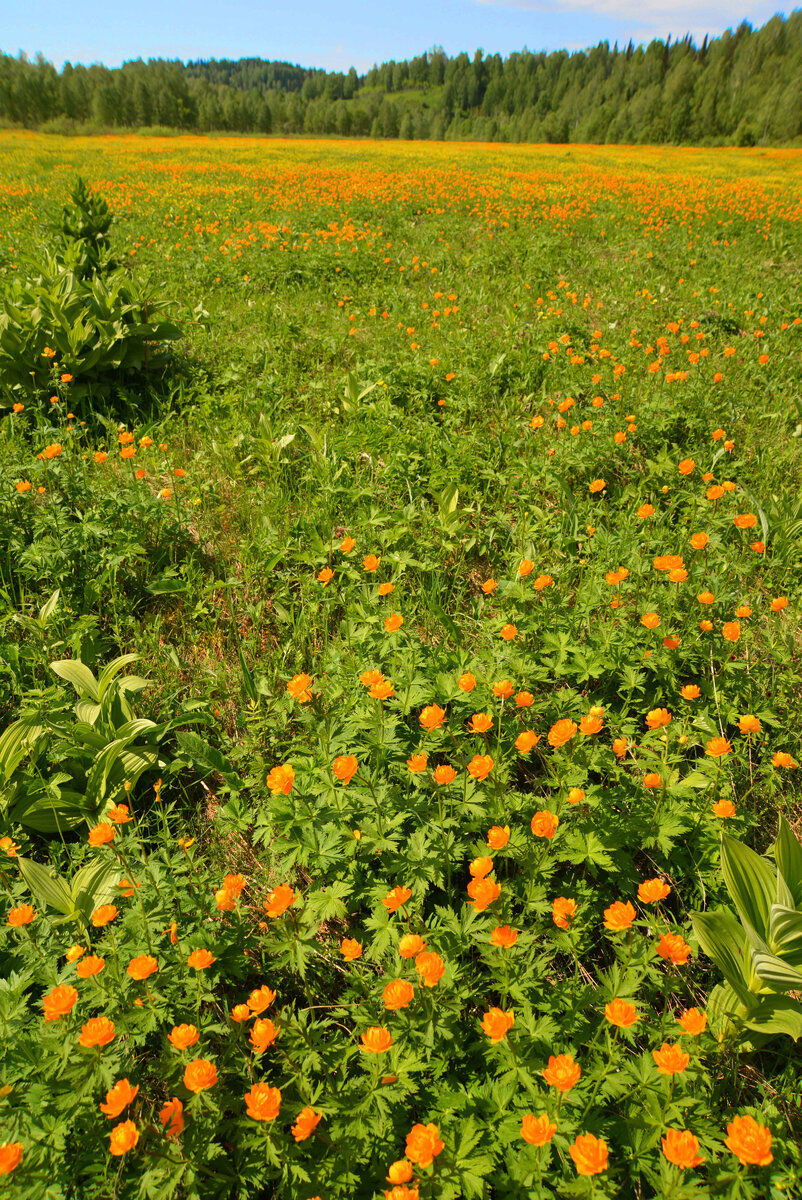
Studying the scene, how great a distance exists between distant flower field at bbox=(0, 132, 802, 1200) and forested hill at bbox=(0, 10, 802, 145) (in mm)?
59082

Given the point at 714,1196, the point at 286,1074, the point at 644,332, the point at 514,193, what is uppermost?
the point at 514,193

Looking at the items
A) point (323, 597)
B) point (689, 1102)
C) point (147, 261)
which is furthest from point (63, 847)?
point (147, 261)

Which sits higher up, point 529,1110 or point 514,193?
point 514,193

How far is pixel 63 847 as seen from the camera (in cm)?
200

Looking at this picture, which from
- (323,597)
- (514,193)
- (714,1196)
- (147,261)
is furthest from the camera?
(514,193)

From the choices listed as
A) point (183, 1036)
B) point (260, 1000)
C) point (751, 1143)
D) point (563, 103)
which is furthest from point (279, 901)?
point (563, 103)

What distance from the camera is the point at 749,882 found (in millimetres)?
1710

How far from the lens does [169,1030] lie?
1.52 metres

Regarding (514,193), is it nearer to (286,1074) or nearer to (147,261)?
(147,261)

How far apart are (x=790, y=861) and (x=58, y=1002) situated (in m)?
1.89

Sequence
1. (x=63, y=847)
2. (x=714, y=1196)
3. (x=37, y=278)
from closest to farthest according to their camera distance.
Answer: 1. (x=714, y=1196)
2. (x=63, y=847)
3. (x=37, y=278)

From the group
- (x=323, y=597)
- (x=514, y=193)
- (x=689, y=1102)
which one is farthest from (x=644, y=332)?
(x=514, y=193)

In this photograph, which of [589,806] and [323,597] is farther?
[323,597]

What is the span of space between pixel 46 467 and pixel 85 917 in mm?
2282
